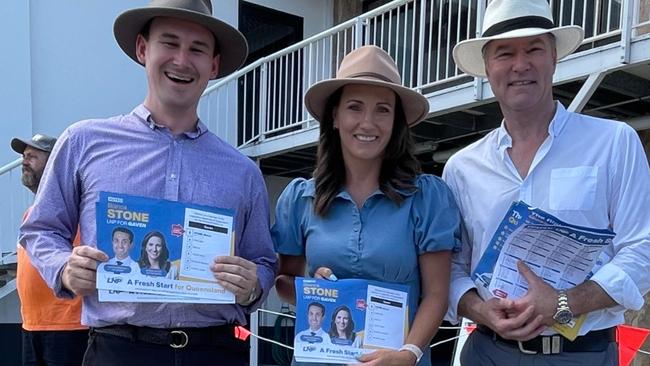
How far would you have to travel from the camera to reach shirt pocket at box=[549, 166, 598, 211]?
2.08 metres

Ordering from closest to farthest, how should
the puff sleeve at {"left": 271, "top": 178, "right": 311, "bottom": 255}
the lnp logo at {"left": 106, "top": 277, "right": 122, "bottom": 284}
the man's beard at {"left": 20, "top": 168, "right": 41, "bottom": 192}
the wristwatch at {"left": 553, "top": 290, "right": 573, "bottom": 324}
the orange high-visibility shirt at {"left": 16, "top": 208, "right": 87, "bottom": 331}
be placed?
the lnp logo at {"left": 106, "top": 277, "right": 122, "bottom": 284} < the wristwatch at {"left": 553, "top": 290, "right": 573, "bottom": 324} < the puff sleeve at {"left": 271, "top": 178, "right": 311, "bottom": 255} < the orange high-visibility shirt at {"left": 16, "top": 208, "right": 87, "bottom": 331} < the man's beard at {"left": 20, "top": 168, "right": 41, "bottom": 192}

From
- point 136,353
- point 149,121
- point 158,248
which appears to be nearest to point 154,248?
point 158,248

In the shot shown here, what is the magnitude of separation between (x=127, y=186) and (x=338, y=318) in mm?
834

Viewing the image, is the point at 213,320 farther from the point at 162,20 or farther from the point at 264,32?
the point at 264,32

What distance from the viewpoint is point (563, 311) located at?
6.55 ft

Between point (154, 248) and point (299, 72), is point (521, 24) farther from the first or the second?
point (299, 72)

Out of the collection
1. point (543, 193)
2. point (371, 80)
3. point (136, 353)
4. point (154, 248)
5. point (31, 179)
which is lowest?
point (136, 353)

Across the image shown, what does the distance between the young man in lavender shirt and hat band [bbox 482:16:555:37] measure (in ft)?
3.19

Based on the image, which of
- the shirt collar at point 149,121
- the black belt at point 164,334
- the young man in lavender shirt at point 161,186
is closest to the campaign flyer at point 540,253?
the young man in lavender shirt at point 161,186

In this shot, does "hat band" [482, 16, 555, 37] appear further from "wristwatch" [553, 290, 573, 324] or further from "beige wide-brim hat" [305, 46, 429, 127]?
"wristwatch" [553, 290, 573, 324]

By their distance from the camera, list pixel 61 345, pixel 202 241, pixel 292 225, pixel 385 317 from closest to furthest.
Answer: pixel 202 241 < pixel 385 317 < pixel 292 225 < pixel 61 345

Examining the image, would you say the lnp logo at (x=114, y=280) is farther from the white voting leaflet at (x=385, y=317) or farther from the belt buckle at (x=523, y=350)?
the belt buckle at (x=523, y=350)

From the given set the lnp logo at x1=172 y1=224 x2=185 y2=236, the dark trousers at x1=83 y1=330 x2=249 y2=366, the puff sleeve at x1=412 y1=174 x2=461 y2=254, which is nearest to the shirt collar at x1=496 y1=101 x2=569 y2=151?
the puff sleeve at x1=412 y1=174 x2=461 y2=254

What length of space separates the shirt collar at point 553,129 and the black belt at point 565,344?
70 centimetres
